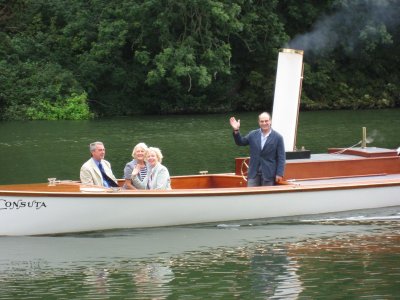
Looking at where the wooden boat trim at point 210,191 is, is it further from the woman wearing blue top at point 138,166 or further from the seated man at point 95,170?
the woman wearing blue top at point 138,166

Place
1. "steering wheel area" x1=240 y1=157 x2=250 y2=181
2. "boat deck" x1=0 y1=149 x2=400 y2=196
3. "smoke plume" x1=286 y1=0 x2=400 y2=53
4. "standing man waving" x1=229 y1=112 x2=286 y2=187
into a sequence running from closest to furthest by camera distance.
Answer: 1. "standing man waving" x1=229 y1=112 x2=286 y2=187
2. "boat deck" x1=0 y1=149 x2=400 y2=196
3. "steering wheel area" x1=240 y1=157 x2=250 y2=181
4. "smoke plume" x1=286 y1=0 x2=400 y2=53

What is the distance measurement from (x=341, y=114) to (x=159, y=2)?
8496 mm

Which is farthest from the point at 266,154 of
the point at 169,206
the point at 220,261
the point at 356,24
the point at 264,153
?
the point at 356,24

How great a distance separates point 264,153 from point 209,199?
3.49 feet

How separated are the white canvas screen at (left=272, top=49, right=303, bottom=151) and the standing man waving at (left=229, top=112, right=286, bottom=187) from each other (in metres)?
2.06

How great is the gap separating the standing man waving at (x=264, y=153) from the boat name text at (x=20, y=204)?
118 inches

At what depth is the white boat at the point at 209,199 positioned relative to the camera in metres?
13.5

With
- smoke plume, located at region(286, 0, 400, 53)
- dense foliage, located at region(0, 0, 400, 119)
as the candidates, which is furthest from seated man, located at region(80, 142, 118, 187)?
smoke plume, located at region(286, 0, 400, 53)

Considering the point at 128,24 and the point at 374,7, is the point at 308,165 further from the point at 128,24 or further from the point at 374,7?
the point at 374,7

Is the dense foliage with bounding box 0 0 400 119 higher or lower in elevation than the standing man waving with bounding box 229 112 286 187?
higher

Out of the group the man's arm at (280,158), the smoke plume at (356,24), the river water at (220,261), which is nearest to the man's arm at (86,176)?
the river water at (220,261)

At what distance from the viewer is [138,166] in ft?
46.7

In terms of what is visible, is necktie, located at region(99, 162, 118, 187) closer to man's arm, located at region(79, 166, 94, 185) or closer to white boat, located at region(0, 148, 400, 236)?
man's arm, located at region(79, 166, 94, 185)

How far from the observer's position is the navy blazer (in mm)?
14547
